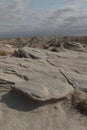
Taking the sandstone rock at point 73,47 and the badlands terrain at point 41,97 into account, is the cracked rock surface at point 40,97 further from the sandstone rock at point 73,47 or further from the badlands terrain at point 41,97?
the sandstone rock at point 73,47

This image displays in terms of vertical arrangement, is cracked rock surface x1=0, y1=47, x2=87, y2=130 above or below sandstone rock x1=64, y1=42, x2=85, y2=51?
below

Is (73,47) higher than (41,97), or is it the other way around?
(73,47)

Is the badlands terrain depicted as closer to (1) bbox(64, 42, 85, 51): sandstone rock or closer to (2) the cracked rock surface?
(2) the cracked rock surface

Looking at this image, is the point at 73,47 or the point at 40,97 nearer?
the point at 40,97

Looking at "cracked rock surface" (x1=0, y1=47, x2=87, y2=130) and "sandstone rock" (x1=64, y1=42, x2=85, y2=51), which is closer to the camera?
"cracked rock surface" (x1=0, y1=47, x2=87, y2=130)

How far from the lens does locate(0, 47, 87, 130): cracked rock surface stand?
474 inches

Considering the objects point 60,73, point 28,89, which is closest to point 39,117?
point 28,89

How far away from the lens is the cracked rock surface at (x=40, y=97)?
12.0 meters

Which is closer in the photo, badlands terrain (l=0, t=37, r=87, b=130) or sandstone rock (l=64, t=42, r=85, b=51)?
badlands terrain (l=0, t=37, r=87, b=130)

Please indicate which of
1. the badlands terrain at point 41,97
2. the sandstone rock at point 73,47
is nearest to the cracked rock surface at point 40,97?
the badlands terrain at point 41,97

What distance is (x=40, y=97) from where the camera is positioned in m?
12.3

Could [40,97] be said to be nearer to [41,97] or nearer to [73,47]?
[41,97]

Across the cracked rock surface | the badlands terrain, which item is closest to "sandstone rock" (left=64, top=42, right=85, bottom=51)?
the badlands terrain

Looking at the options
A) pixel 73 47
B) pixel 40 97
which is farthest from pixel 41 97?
pixel 73 47
